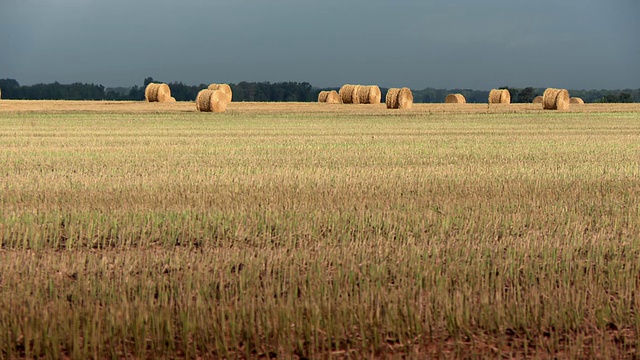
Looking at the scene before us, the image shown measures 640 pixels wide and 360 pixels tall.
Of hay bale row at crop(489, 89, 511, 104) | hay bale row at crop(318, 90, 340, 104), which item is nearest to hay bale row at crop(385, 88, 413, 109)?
hay bale row at crop(318, 90, 340, 104)

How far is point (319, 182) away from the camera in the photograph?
1323 cm

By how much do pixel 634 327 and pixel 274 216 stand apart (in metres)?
4.78


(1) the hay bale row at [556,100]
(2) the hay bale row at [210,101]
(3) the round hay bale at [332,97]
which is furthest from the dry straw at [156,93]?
(1) the hay bale row at [556,100]

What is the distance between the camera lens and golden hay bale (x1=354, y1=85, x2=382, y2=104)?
2007 inches

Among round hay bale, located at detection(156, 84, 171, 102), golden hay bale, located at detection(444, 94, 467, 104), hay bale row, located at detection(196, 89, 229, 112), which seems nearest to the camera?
hay bale row, located at detection(196, 89, 229, 112)

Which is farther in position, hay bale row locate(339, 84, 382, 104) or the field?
hay bale row locate(339, 84, 382, 104)

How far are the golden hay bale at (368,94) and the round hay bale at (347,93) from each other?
55cm

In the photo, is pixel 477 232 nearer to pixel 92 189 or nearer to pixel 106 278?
pixel 106 278

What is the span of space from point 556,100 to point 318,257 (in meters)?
42.3

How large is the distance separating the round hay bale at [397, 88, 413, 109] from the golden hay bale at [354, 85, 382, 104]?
3.84m

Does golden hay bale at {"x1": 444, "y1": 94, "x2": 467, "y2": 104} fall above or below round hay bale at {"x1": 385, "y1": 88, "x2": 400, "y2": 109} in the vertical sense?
below

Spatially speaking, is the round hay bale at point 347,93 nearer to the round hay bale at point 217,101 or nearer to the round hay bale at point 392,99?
the round hay bale at point 392,99

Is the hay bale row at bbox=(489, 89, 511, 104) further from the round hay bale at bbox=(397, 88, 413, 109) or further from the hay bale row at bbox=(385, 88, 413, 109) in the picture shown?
the hay bale row at bbox=(385, 88, 413, 109)

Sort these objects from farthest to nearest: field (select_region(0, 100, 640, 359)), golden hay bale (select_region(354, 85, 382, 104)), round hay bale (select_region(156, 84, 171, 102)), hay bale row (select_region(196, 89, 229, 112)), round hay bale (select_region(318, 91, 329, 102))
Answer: round hay bale (select_region(318, 91, 329, 102)) < round hay bale (select_region(156, 84, 171, 102)) < golden hay bale (select_region(354, 85, 382, 104)) < hay bale row (select_region(196, 89, 229, 112)) < field (select_region(0, 100, 640, 359))
